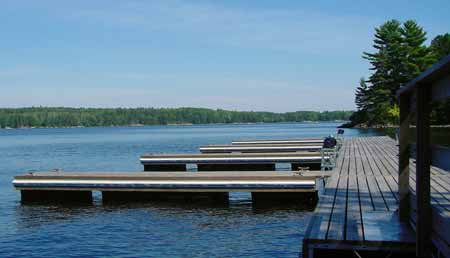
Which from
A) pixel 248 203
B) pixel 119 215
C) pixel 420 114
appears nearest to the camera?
pixel 420 114

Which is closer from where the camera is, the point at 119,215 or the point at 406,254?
the point at 406,254

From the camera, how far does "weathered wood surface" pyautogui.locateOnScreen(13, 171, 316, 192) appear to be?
43.2 feet

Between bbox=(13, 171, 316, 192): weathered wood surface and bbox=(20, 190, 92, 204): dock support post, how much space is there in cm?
39

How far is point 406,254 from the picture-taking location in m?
5.27

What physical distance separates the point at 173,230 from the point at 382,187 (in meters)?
4.37

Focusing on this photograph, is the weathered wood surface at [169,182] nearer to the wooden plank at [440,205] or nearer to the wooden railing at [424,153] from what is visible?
the wooden plank at [440,205]

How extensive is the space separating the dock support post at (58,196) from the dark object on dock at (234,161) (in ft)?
21.8

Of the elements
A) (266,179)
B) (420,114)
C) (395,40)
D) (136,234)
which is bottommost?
(136,234)

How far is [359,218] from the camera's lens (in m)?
6.71

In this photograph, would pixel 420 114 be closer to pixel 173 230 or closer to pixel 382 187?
pixel 382 187

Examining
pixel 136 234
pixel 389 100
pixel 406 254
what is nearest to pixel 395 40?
pixel 389 100

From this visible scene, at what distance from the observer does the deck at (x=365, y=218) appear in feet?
17.1

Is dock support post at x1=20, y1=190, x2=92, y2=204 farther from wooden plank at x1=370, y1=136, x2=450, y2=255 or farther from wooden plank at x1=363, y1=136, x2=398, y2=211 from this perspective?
wooden plank at x1=370, y1=136, x2=450, y2=255

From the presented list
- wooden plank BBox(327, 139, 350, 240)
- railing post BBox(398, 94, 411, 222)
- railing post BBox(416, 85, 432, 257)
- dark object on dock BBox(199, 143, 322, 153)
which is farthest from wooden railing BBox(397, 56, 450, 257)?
dark object on dock BBox(199, 143, 322, 153)
